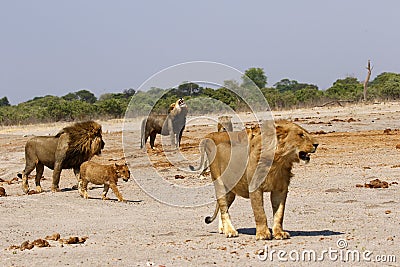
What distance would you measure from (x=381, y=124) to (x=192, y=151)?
1124 cm

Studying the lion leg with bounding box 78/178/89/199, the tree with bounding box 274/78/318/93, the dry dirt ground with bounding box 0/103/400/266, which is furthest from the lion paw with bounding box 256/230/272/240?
the tree with bounding box 274/78/318/93

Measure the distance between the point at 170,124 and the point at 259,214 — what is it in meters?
19.8

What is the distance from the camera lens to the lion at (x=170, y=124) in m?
28.6

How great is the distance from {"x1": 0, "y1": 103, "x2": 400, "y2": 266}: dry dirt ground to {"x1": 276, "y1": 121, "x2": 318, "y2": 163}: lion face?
1.05m

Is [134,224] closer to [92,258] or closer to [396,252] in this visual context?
[92,258]

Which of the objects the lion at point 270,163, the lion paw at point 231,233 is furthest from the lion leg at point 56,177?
the lion at point 270,163

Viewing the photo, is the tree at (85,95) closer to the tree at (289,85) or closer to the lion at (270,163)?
the tree at (289,85)

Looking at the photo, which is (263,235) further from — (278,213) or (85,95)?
(85,95)

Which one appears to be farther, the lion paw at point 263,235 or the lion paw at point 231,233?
the lion paw at point 231,233

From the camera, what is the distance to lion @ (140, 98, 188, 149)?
93.7 ft

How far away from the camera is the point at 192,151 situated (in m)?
25.3

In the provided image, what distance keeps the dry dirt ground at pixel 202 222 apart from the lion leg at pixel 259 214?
164 millimetres

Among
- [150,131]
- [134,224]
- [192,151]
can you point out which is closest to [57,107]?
[150,131]

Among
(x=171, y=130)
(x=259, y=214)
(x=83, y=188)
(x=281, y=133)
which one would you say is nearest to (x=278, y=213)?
(x=259, y=214)
